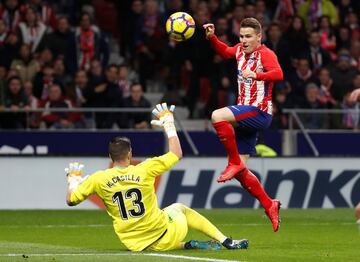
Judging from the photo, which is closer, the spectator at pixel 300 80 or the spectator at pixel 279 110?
the spectator at pixel 279 110

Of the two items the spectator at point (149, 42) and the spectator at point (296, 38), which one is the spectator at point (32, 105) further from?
the spectator at point (296, 38)

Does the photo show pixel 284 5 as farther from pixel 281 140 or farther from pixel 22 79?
pixel 22 79

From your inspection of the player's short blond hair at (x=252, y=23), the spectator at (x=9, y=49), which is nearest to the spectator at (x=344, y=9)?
the spectator at (x=9, y=49)

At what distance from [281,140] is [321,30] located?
12.1 feet

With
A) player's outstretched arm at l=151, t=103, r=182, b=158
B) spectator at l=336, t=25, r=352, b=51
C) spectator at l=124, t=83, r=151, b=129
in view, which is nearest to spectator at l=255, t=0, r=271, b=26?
spectator at l=336, t=25, r=352, b=51

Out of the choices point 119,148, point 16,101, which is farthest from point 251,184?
point 16,101

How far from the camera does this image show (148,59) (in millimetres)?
25156

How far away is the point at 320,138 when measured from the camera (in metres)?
22.8

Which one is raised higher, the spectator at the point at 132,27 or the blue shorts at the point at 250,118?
the blue shorts at the point at 250,118

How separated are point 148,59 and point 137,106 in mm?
2599

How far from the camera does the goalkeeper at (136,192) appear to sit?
12406mm

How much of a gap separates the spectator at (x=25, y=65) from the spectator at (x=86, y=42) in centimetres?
104

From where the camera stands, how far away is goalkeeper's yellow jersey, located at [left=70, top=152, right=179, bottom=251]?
489 inches

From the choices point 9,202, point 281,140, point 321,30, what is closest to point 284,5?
point 321,30
